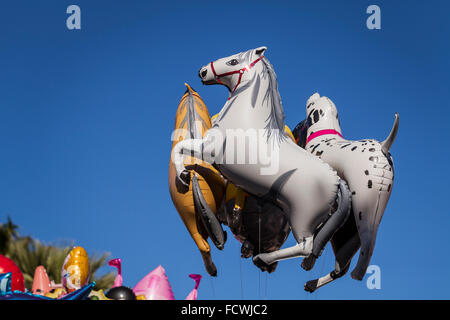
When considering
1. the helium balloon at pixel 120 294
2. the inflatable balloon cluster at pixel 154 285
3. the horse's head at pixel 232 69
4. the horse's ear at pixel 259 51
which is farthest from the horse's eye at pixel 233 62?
the inflatable balloon cluster at pixel 154 285

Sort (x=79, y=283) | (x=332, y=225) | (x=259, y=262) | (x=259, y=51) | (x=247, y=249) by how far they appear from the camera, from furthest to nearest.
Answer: (x=79, y=283) → (x=247, y=249) → (x=259, y=51) → (x=259, y=262) → (x=332, y=225)

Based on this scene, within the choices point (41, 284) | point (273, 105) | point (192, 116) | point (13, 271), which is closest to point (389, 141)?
point (273, 105)

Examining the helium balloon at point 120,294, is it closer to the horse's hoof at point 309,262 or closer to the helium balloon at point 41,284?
the helium balloon at point 41,284

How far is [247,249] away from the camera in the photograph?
768 cm

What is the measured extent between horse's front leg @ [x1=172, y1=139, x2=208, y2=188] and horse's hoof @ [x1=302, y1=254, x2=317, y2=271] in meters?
1.57

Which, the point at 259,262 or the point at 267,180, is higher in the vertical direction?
the point at 267,180

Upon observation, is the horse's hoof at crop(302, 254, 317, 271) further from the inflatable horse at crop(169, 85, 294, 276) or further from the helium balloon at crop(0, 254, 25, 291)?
the helium balloon at crop(0, 254, 25, 291)

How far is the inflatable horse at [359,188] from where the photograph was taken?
6895 millimetres

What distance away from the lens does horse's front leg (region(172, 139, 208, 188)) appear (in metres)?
6.95

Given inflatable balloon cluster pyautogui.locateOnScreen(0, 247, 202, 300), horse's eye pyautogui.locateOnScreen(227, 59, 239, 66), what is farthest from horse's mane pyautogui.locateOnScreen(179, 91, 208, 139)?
inflatable balloon cluster pyautogui.locateOnScreen(0, 247, 202, 300)

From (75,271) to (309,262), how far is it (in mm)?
3986

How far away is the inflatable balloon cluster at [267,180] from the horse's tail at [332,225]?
0.04ft

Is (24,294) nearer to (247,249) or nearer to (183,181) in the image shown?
(183,181)
